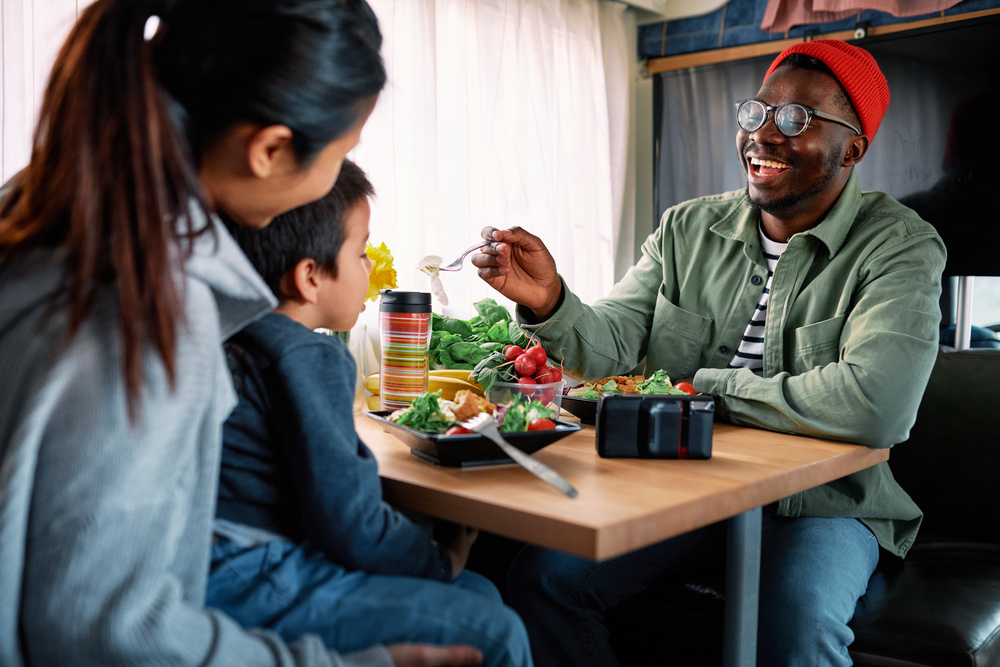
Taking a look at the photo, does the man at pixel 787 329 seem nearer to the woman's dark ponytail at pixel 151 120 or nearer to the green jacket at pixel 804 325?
the green jacket at pixel 804 325

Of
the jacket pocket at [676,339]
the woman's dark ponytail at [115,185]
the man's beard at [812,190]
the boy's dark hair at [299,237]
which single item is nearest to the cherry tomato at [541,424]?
the boy's dark hair at [299,237]

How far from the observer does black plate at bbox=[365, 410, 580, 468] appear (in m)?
1.08

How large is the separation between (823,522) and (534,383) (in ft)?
1.87

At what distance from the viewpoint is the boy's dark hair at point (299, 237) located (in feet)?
3.53

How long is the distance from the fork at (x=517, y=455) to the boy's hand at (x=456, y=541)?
0.13m

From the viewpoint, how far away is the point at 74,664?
655 millimetres

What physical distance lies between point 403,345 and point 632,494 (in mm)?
595

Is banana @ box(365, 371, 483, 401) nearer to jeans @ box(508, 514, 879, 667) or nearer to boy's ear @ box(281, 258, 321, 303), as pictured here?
jeans @ box(508, 514, 879, 667)

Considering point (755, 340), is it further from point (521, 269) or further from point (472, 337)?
point (472, 337)

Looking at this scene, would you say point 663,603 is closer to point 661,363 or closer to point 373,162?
point 661,363

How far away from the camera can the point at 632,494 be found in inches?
38.6

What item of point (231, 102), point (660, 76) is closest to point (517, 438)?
point (231, 102)

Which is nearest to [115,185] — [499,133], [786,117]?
[786,117]

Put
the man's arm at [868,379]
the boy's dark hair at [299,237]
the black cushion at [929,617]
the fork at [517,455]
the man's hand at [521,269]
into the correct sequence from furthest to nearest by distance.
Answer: the man's hand at [521,269]
the man's arm at [868,379]
the black cushion at [929,617]
the boy's dark hair at [299,237]
the fork at [517,455]
